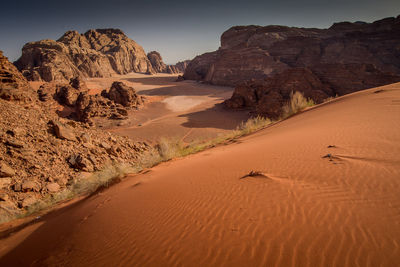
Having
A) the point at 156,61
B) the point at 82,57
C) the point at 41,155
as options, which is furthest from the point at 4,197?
the point at 156,61

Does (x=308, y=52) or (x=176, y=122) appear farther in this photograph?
(x=308, y=52)

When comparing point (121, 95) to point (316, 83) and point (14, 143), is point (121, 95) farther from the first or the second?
point (316, 83)

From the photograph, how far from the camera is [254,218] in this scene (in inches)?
71.1

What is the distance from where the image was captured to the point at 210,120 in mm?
15688

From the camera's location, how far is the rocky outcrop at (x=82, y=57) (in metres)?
27.7

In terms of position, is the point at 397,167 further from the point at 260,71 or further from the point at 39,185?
the point at 260,71

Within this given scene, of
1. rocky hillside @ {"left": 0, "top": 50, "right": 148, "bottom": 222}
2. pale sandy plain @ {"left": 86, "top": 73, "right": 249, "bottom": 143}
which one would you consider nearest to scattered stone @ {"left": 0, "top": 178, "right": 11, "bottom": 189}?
rocky hillside @ {"left": 0, "top": 50, "right": 148, "bottom": 222}

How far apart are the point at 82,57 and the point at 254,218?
47035mm

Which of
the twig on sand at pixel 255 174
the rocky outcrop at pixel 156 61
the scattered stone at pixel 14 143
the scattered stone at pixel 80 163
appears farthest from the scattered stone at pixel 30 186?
the rocky outcrop at pixel 156 61

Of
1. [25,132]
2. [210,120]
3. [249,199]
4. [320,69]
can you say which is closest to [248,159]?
[249,199]

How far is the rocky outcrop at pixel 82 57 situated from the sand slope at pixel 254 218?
3136 centimetres

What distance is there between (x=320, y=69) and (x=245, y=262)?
20154 mm

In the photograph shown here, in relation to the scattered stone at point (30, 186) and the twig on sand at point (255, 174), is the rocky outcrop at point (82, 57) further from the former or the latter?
the twig on sand at point (255, 174)

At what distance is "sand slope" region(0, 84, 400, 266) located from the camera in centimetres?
139
